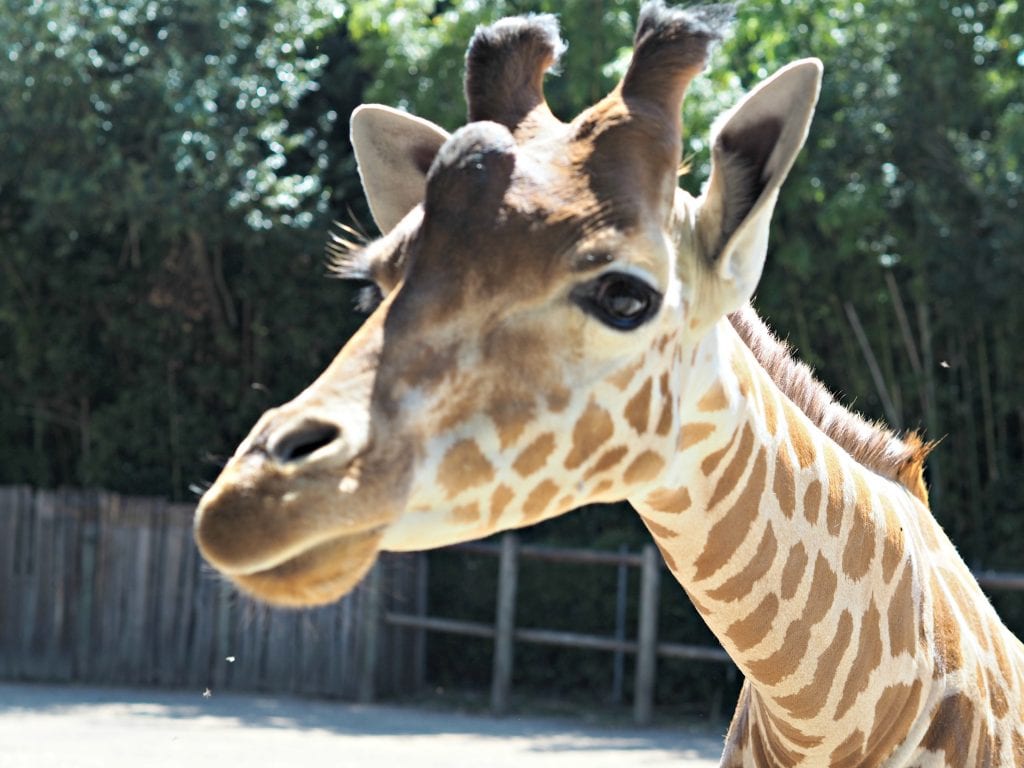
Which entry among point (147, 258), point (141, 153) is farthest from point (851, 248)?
point (147, 258)

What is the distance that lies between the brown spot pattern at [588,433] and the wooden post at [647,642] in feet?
32.5

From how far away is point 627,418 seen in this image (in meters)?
2.27

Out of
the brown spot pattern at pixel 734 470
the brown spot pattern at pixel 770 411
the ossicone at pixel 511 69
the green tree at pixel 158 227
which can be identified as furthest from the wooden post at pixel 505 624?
the ossicone at pixel 511 69

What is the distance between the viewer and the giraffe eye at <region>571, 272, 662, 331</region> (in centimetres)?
217

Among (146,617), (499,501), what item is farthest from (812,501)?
(146,617)

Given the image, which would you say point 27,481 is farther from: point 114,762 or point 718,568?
point 718,568

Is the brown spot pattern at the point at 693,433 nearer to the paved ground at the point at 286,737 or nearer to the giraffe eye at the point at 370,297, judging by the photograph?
the giraffe eye at the point at 370,297

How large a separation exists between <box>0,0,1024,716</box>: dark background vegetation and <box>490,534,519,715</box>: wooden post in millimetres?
532

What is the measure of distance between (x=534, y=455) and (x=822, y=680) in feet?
2.78

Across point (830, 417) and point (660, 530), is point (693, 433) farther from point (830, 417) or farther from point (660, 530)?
point (830, 417)

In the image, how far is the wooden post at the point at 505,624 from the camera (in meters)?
12.6

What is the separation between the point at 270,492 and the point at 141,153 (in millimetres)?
12107

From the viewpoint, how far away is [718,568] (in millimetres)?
2566

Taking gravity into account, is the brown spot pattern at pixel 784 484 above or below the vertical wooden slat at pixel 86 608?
above
